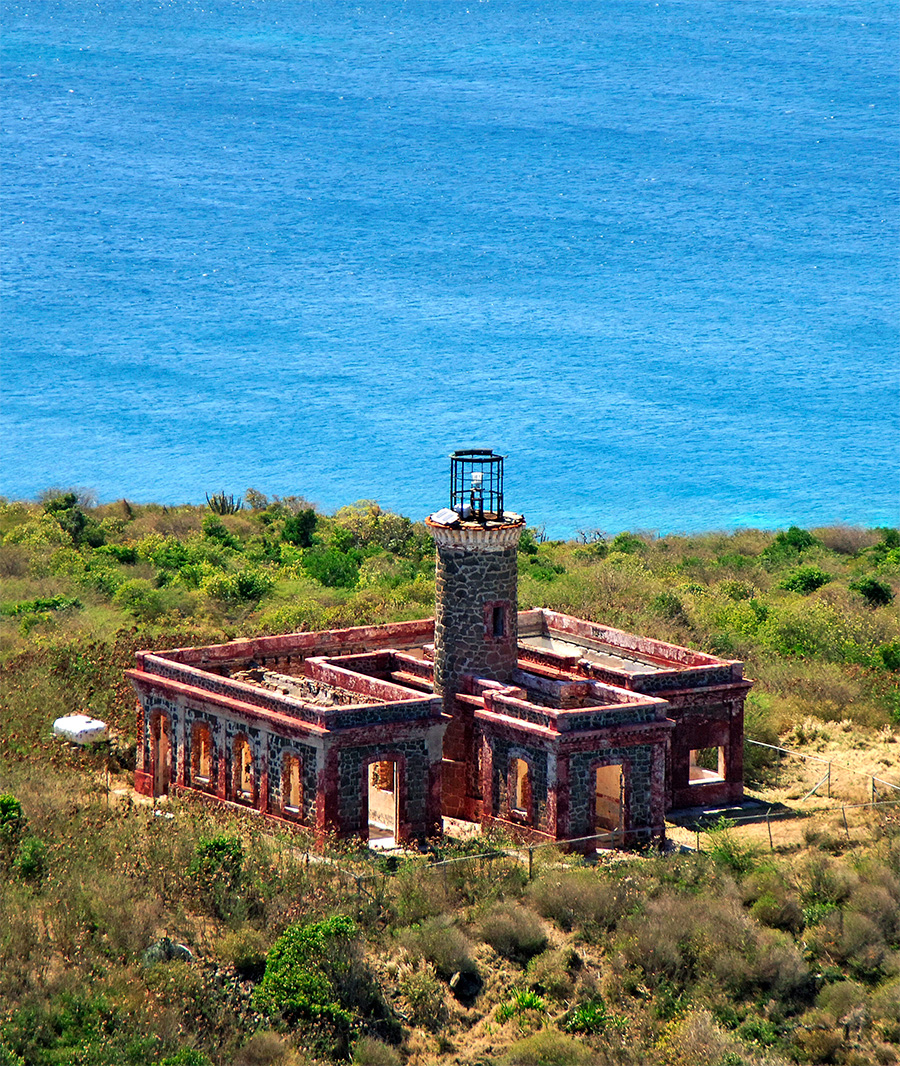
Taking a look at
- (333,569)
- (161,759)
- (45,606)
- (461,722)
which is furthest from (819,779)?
(45,606)

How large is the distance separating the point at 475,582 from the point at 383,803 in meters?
5.13

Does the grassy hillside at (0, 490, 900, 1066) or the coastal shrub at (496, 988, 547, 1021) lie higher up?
the grassy hillside at (0, 490, 900, 1066)

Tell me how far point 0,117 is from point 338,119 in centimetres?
3031

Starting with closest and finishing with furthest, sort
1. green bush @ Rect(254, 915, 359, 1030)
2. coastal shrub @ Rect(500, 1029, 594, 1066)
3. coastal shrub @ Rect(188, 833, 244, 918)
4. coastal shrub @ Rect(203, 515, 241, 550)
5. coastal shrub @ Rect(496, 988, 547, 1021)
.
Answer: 1. coastal shrub @ Rect(500, 1029, 594, 1066)
2. green bush @ Rect(254, 915, 359, 1030)
3. coastal shrub @ Rect(496, 988, 547, 1021)
4. coastal shrub @ Rect(188, 833, 244, 918)
5. coastal shrub @ Rect(203, 515, 241, 550)

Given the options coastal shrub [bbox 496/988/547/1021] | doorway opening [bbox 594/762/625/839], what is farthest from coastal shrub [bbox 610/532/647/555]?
coastal shrub [bbox 496/988/547/1021]

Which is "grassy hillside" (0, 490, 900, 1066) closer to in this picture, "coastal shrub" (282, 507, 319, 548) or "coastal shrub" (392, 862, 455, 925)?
"coastal shrub" (392, 862, 455, 925)

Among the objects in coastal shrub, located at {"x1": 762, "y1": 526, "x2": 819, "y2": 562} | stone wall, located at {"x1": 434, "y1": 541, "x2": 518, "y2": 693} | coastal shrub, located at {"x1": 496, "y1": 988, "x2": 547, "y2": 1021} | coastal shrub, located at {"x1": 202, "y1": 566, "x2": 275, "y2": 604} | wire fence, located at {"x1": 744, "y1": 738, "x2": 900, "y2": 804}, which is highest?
stone wall, located at {"x1": 434, "y1": 541, "x2": 518, "y2": 693}

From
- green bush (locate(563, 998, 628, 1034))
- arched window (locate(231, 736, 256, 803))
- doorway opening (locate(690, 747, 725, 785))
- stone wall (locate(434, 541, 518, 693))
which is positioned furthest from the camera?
doorway opening (locate(690, 747, 725, 785))

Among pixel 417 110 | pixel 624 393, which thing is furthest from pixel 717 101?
pixel 624 393

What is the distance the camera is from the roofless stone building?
1252 inches

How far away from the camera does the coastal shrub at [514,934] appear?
28703mm

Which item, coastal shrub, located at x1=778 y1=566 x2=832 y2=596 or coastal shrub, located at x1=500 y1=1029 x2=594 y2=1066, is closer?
coastal shrub, located at x1=500 y1=1029 x2=594 y2=1066

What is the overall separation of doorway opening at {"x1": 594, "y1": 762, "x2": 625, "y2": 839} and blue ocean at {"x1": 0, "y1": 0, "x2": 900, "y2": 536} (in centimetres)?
5561

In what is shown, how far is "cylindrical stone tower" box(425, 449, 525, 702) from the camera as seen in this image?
33.7 meters
